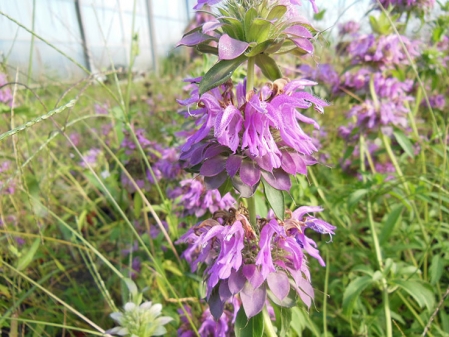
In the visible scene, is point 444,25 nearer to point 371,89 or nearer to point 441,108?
point 371,89

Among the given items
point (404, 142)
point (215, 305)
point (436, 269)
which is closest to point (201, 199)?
point (215, 305)

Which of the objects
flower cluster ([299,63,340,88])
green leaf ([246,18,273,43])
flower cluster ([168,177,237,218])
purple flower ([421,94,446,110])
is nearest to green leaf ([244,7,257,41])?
green leaf ([246,18,273,43])

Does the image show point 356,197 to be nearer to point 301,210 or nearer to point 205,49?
point 301,210

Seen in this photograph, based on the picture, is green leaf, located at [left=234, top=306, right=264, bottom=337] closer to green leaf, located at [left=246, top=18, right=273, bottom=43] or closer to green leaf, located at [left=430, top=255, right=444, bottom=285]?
green leaf, located at [left=246, top=18, right=273, bottom=43]

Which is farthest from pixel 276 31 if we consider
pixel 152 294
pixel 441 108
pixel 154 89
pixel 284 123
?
pixel 154 89

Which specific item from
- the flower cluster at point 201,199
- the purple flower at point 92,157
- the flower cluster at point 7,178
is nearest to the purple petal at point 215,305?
the flower cluster at point 201,199

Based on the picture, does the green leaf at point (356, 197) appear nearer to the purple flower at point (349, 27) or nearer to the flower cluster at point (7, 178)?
the flower cluster at point (7, 178)
